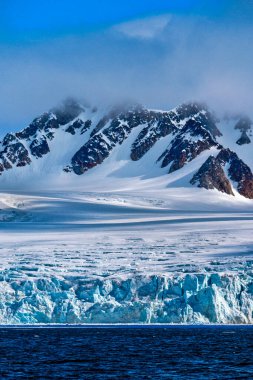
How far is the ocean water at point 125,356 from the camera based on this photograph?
45.8 m

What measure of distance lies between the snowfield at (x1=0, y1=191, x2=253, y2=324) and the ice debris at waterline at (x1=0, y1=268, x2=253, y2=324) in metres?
0.09

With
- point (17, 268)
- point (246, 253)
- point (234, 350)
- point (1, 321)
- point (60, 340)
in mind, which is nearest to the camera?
point (234, 350)

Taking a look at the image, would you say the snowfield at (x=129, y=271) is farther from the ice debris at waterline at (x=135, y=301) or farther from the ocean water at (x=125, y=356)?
the ocean water at (x=125, y=356)

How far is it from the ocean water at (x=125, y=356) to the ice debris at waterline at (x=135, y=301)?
1.79m

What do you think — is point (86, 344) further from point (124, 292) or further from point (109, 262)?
point (109, 262)

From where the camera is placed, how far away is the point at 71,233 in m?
117

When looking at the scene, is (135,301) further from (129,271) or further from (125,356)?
(125,356)

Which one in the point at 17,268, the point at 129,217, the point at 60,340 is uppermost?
the point at 129,217

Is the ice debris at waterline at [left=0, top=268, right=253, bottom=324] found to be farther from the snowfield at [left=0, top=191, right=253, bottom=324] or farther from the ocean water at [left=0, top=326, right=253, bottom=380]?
the ocean water at [left=0, top=326, right=253, bottom=380]

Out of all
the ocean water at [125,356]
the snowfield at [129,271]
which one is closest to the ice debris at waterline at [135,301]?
the snowfield at [129,271]

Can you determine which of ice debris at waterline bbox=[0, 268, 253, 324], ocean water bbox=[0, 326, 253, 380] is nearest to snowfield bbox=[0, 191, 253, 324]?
ice debris at waterline bbox=[0, 268, 253, 324]

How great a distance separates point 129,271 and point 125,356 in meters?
35.0

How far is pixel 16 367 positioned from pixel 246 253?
55093mm

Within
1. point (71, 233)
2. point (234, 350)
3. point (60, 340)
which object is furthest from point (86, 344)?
point (71, 233)
